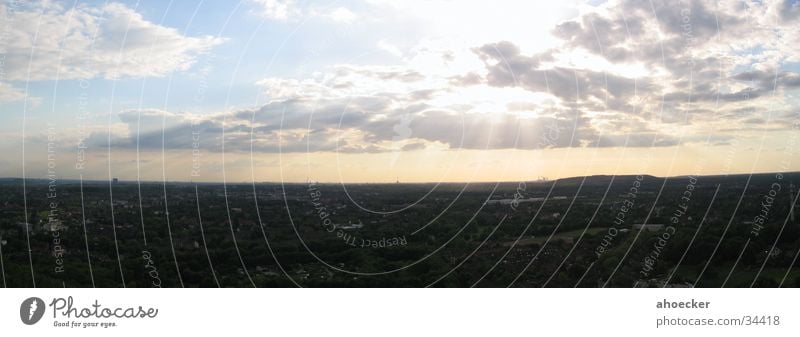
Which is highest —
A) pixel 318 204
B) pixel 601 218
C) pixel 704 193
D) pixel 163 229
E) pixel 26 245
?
pixel 26 245

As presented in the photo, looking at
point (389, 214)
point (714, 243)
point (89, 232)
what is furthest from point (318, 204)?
point (714, 243)

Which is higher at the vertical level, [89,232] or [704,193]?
[89,232]

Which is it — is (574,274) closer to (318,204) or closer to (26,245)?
(318,204)

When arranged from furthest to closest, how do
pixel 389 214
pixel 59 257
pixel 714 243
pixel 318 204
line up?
pixel 318 204 < pixel 389 214 < pixel 714 243 < pixel 59 257

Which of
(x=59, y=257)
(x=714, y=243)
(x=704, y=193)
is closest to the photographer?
(x=59, y=257)
